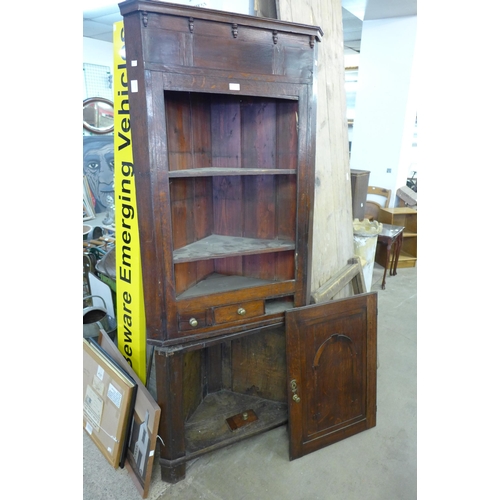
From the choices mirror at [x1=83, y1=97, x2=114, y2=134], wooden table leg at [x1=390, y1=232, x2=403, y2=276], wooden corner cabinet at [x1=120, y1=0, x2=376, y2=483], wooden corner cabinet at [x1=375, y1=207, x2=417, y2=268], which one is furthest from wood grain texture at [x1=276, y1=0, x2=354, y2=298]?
mirror at [x1=83, y1=97, x2=114, y2=134]

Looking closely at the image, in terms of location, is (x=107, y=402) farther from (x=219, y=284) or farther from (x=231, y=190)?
(x=231, y=190)

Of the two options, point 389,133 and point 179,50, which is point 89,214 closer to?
point 389,133

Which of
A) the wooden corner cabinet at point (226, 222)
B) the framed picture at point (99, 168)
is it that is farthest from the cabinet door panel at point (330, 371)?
the framed picture at point (99, 168)

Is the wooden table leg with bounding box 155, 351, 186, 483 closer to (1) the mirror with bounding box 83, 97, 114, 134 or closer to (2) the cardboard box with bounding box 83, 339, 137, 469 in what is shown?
(2) the cardboard box with bounding box 83, 339, 137, 469

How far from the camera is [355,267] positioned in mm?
2447

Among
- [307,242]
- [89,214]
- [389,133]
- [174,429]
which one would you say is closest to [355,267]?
[307,242]

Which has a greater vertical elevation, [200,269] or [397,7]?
[397,7]

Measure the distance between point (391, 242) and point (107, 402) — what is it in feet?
10.2

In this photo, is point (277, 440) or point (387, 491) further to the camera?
point (277, 440)

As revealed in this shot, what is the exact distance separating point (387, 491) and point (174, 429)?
38.9 inches

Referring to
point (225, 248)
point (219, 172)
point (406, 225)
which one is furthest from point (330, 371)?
point (406, 225)

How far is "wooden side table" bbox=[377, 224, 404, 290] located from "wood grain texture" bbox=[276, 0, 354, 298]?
1692 mm

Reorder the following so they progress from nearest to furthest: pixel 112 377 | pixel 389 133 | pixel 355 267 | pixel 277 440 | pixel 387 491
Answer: pixel 387 491, pixel 112 377, pixel 277 440, pixel 355 267, pixel 389 133

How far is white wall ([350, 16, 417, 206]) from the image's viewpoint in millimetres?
4648
